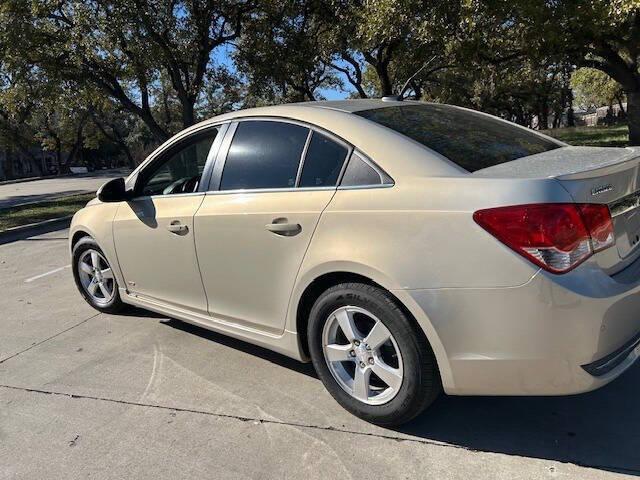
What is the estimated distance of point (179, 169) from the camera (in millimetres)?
4059

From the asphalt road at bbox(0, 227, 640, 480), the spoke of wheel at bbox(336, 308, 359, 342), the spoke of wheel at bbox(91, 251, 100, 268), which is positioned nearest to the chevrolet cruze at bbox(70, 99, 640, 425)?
the spoke of wheel at bbox(336, 308, 359, 342)

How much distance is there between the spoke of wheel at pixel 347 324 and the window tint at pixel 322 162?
68cm

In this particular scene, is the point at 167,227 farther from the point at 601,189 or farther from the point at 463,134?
the point at 601,189

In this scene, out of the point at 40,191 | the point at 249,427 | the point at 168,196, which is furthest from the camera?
the point at 40,191

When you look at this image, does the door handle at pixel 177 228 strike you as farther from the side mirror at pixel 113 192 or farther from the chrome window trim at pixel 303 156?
the chrome window trim at pixel 303 156

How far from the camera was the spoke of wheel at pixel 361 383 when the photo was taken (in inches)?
111

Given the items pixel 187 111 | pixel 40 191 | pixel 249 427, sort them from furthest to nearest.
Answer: pixel 40 191 → pixel 187 111 → pixel 249 427

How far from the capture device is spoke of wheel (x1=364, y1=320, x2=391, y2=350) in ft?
8.77

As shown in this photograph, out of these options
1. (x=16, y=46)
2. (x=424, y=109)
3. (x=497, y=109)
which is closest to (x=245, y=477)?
(x=424, y=109)

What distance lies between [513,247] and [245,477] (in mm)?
1581

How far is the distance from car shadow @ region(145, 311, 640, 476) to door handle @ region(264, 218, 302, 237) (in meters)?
1.16

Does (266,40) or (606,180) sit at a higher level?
(266,40)

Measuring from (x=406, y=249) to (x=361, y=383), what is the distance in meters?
0.80

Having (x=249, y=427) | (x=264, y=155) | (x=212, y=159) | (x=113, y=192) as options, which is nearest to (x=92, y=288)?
(x=113, y=192)
